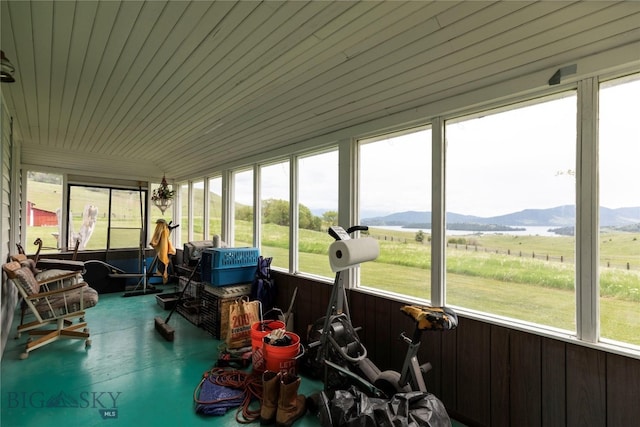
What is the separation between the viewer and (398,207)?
3004 mm

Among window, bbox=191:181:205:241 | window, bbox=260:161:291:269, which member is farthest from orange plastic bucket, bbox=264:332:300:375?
Result: window, bbox=191:181:205:241

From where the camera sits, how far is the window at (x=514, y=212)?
2.03 meters

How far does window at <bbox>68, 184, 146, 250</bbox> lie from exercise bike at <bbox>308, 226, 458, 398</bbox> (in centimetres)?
564

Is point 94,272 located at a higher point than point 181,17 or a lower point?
lower

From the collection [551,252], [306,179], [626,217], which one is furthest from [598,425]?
[306,179]

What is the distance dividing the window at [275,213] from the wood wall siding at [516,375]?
1.92 meters

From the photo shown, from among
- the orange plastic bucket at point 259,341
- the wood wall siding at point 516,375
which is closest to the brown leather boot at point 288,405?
the orange plastic bucket at point 259,341

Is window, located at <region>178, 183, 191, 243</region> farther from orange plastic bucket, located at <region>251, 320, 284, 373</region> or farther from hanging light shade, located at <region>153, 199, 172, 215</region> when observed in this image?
orange plastic bucket, located at <region>251, 320, 284, 373</region>

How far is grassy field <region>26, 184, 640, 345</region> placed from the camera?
1781 millimetres

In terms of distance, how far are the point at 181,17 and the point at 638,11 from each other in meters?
2.54

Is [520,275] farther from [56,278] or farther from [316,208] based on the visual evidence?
[56,278]

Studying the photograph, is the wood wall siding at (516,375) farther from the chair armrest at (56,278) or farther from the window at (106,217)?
the window at (106,217)

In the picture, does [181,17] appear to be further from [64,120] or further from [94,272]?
[94,272]

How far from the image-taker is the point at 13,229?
5.08 m
